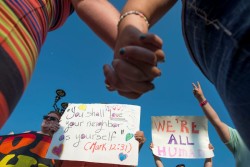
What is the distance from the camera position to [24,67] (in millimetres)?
890

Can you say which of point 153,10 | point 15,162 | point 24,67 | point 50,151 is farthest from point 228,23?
point 50,151

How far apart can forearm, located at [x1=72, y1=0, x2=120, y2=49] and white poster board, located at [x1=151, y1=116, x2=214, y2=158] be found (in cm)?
243

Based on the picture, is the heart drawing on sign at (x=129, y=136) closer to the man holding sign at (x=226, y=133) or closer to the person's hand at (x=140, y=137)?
the person's hand at (x=140, y=137)

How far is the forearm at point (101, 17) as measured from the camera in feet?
2.65

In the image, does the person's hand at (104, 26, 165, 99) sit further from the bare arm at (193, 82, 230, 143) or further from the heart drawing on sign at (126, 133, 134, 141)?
the heart drawing on sign at (126, 133, 134, 141)

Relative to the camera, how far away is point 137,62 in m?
0.57

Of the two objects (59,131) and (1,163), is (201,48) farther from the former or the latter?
(59,131)

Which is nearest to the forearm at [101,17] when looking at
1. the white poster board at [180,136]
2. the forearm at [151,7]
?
the forearm at [151,7]

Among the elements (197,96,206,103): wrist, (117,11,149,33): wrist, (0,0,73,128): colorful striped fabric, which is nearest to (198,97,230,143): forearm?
(197,96,206,103): wrist

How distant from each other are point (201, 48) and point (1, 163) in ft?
7.16

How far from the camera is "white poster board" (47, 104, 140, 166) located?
269cm

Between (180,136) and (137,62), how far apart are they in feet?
9.13

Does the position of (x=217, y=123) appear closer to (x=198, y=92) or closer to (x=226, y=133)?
(x=226, y=133)

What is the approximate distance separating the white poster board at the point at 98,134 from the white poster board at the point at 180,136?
42 cm
